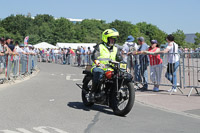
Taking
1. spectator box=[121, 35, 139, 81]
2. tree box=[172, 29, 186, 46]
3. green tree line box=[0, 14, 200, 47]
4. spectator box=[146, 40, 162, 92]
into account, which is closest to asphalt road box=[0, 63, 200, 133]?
spectator box=[146, 40, 162, 92]

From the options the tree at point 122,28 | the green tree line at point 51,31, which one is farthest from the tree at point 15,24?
the tree at point 122,28

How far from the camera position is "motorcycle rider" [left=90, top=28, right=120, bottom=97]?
7.56m

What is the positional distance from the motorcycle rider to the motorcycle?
11cm

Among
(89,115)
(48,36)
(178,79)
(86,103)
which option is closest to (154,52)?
(178,79)

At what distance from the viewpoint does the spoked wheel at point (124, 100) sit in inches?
274

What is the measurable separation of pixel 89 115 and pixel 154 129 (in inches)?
67.1

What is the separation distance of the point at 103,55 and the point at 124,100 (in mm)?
1145

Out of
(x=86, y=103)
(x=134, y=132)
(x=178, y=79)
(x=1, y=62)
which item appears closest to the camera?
(x=134, y=132)

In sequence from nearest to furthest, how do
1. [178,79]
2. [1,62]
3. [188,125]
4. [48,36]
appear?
[188,125]
[178,79]
[1,62]
[48,36]

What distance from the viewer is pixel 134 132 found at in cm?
580

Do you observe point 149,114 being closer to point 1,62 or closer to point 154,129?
point 154,129

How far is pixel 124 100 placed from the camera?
7.21 meters

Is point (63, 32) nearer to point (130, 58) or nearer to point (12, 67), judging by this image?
point (12, 67)

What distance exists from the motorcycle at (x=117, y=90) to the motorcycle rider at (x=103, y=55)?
107 mm
